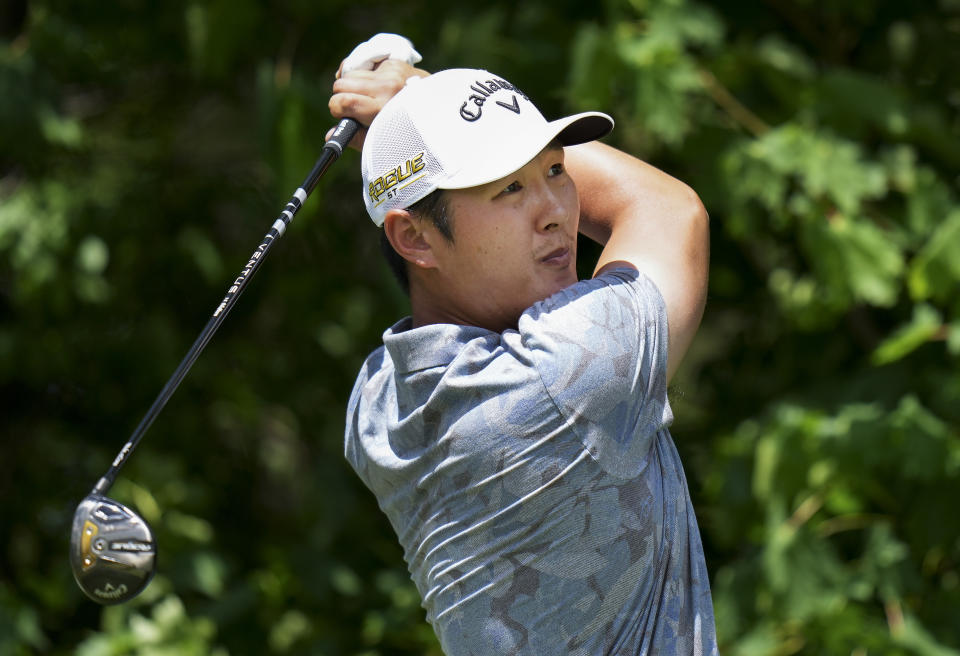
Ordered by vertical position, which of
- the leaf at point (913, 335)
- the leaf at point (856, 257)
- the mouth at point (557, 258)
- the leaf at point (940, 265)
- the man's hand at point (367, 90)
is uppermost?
the man's hand at point (367, 90)

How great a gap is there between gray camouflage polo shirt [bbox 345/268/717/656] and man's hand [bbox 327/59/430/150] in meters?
0.39

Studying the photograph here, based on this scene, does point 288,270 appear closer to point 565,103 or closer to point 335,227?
point 335,227

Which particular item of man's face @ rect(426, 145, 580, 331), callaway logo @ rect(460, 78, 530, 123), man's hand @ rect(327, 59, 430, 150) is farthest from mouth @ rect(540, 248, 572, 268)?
man's hand @ rect(327, 59, 430, 150)

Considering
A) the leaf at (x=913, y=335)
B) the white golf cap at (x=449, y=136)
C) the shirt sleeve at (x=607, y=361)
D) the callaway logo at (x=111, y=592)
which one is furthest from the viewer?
the leaf at (x=913, y=335)

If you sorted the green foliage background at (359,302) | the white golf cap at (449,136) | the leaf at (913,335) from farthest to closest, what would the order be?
the green foliage background at (359,302) < the leaf at (913,335) < the white golf cap at (449,136)

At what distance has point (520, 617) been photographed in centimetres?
166

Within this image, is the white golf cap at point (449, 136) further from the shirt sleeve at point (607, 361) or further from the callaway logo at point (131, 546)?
the callaway logo at point (131, 546)

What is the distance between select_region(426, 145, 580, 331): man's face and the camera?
67.1 inches

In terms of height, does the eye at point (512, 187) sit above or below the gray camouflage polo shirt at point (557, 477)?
above

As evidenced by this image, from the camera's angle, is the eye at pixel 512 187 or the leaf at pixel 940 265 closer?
the eye at pixel 512 187

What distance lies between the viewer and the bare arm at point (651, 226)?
171 centimetres

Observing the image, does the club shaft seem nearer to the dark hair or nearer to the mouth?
the dark hair

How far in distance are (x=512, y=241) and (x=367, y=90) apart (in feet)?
1.31

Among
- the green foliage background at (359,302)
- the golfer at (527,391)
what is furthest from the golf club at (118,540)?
the green foliage background at (359,302)
